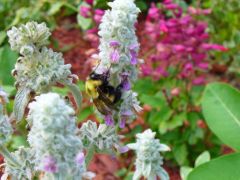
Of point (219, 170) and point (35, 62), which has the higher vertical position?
point (35, 62)

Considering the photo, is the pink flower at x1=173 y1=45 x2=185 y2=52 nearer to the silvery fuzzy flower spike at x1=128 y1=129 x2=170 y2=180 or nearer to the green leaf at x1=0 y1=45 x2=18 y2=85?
the green leaf at x1=0 y1=45 x2=18 y2=85

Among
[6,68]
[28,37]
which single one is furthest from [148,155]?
[6,68]

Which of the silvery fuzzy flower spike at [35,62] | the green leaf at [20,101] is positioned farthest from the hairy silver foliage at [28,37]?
the green leaf at [20,101]

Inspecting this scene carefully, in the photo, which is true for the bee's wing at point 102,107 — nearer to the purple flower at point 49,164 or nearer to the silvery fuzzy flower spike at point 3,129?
the silvery fuzzy flower spike at point 3,129

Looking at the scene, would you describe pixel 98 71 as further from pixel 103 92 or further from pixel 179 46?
pixel 179 46

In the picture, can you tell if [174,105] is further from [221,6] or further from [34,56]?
[34,56]

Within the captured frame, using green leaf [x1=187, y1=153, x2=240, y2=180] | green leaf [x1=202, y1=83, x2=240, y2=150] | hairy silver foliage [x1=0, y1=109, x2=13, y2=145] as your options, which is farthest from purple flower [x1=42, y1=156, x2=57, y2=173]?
green leaf [x1=202, y1=83, x2=240, y2=150]

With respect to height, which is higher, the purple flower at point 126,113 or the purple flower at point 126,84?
the purple flower at point 126,84
